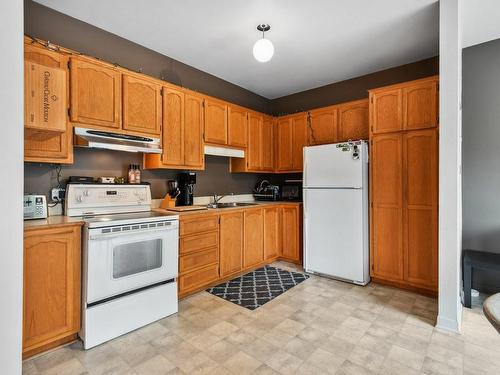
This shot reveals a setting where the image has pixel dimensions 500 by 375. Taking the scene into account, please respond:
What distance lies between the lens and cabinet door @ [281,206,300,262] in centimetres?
398

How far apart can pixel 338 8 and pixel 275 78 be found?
1.68 meters

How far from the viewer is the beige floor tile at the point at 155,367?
177cm

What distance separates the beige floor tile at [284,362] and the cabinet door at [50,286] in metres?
1.52

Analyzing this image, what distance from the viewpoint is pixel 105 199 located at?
2.62 metres

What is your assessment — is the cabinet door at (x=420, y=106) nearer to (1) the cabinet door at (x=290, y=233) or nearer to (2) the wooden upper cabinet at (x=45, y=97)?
(1) the cabinet door at (x=290, y=233)

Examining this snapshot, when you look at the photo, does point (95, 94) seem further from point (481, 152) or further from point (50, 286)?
point (481, 152)

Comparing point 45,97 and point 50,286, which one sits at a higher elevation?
point 45,97

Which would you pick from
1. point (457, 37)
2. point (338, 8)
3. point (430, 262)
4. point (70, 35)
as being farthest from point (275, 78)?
point (430, 262)

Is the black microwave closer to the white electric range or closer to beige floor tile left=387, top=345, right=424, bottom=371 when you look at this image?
the white electric range

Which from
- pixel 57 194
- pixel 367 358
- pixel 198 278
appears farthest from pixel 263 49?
pixel 367 358

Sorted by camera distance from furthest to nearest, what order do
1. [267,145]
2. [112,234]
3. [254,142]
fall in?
[267,145] → [254,142] → [112,234]

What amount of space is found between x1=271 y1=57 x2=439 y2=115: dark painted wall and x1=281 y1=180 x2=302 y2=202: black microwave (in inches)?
50.6

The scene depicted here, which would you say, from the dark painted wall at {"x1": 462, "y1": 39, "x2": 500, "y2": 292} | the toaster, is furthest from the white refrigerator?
the toaster

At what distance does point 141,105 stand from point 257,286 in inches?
95.0
